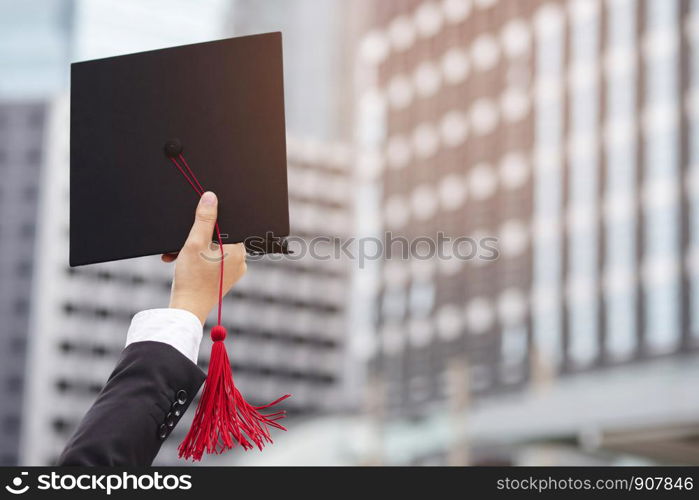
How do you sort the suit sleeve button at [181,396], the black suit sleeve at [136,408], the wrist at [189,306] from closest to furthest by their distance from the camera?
the black suit sleeve at [136,408]
the suit sleeve button at [181,396]
the wrist at [189,306]

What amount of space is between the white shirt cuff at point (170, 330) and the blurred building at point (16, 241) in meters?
77.7

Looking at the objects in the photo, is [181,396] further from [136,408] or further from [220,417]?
[220,417]

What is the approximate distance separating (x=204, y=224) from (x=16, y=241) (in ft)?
269

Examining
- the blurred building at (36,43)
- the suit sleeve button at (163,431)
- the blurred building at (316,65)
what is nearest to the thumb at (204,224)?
the suit sleeve button at (163,431)

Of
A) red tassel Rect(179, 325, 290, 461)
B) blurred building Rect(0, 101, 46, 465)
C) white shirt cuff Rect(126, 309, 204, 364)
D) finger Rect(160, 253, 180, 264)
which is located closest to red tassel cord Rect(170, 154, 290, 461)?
red tassel Rect(179, 325, 290, 461)

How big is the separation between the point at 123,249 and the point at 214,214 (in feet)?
1.52

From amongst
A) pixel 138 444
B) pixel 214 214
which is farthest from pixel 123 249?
pixel 138 444

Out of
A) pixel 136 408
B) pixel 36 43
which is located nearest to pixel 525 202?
pixel 136 408

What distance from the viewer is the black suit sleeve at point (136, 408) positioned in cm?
165

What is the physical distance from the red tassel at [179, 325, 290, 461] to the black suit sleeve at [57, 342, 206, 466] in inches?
9.3

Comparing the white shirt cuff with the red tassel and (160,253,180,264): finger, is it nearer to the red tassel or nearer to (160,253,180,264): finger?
the red tassel

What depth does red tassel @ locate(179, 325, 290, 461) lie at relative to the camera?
2043 millimetres

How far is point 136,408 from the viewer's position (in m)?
1.69

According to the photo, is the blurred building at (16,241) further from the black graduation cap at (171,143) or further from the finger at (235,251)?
the finger at (235,251)
